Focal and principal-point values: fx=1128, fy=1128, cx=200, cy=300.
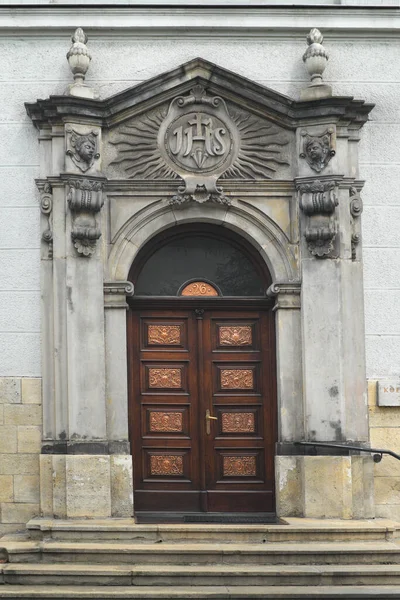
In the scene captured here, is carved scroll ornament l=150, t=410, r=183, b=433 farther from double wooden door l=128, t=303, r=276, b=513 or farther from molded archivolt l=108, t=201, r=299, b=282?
molded archivolt l=108, t=201, r=299, b=282

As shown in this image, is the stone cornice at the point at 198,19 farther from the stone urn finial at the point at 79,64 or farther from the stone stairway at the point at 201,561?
the stone stairway at the point at 201,561

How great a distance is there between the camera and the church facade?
11.0 meters

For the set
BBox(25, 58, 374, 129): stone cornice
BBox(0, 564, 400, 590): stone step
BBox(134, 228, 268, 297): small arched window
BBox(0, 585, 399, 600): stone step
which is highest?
BBox(25, 58, 374, 129): stone cornice

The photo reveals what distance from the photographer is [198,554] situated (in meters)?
9.73

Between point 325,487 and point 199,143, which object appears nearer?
point 325,487

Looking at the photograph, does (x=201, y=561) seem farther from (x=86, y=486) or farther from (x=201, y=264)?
(x=201, y=264)

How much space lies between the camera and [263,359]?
1151 centimetres

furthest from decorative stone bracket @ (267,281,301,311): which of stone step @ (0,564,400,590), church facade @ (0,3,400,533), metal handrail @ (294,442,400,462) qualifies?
stone step @ (0,564,400,590)

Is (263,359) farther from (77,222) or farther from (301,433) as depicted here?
(77,222)

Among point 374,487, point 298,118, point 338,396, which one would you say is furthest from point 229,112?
point 374,487

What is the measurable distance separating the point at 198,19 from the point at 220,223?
2102mm

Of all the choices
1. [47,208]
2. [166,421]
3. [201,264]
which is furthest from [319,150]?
[166,421]

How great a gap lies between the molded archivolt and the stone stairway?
99.7 inches

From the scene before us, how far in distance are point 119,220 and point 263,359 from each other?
2.03 m
